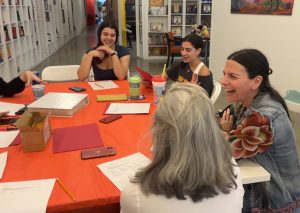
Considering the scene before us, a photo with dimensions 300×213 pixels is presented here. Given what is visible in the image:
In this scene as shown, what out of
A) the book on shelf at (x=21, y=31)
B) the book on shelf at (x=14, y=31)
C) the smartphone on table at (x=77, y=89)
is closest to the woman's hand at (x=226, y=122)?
the smartphone on table at (x=77, y=89)

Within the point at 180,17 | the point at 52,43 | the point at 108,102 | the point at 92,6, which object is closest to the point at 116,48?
the point at 108,102

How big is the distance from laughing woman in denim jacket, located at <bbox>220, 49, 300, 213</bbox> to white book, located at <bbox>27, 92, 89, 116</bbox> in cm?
92

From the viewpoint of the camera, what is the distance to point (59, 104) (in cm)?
191

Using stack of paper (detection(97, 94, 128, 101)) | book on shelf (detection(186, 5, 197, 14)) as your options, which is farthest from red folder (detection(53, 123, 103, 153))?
book on shelf (detection(186, 5, 197, 14))

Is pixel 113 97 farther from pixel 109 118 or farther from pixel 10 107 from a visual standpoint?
pixel 10 107

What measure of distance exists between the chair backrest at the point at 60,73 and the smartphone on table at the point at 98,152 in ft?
5.83

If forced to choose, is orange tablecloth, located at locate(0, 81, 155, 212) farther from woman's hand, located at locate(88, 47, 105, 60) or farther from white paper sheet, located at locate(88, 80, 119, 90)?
woman's hand, located at locate(88, 47, 105, 60)

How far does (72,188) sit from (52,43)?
8384 mm

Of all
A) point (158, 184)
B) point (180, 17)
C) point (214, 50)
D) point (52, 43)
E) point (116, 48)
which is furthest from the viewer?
point (52, 43)

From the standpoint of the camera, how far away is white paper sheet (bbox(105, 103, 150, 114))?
1922 mm

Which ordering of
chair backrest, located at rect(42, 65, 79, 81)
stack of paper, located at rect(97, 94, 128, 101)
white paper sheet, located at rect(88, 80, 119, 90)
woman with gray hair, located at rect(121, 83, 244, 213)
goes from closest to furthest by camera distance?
woman with gray hair, located at rect(121, 83, 244, 213) < stack of paper, located at rect(97, 94, 128, 101) < white paper sheet, located at rect(88, 80, 119, 90) < chair backrest, located at rect(42, 65, 79, 81)

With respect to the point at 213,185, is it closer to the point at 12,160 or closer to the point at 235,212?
the point at 235,212

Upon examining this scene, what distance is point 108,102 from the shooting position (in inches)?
83.8

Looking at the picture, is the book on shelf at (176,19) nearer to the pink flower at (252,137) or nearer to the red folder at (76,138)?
the red folder at (76,138)
